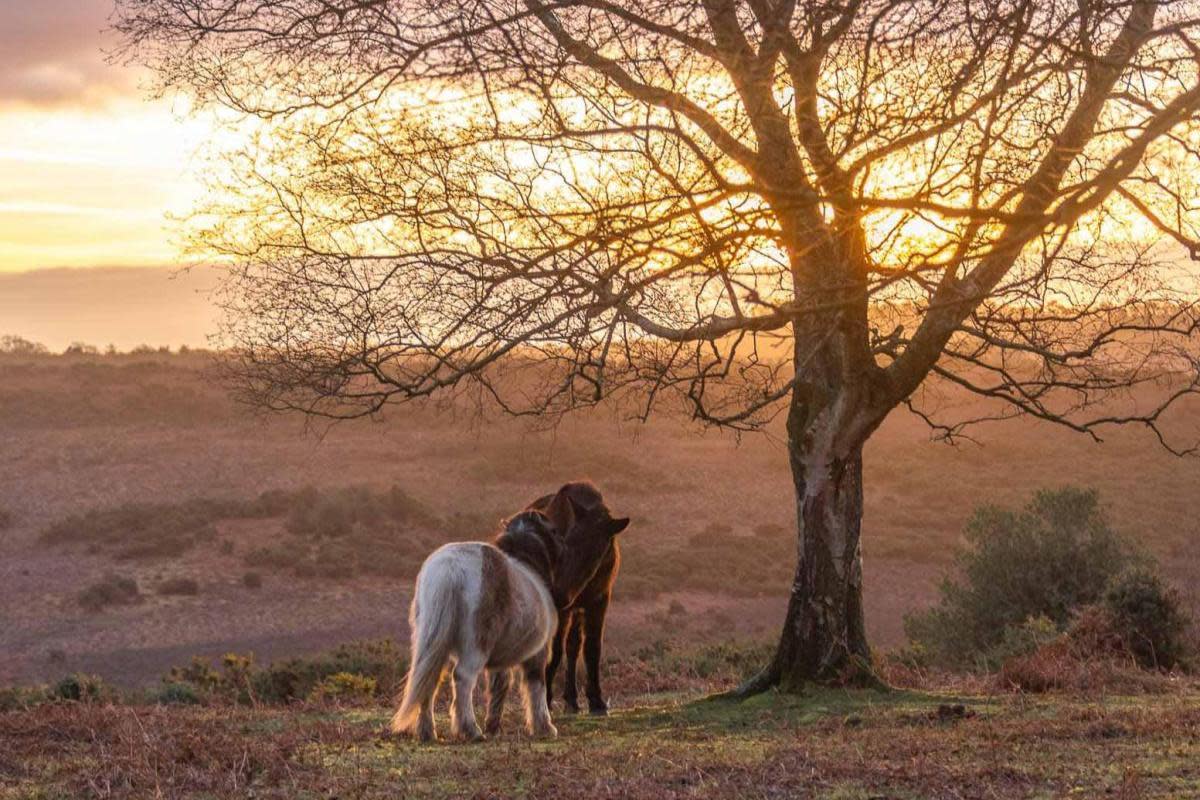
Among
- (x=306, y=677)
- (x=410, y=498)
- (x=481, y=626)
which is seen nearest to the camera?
(x=481, y=626)

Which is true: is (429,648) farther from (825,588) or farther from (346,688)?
(346,688)

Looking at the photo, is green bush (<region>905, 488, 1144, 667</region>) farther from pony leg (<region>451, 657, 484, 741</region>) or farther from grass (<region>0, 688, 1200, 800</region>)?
pony leg (<region>451, 657, 484, 741</region>)

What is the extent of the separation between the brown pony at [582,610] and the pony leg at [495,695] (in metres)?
0.95

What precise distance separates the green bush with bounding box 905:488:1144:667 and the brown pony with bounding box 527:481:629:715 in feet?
34.3

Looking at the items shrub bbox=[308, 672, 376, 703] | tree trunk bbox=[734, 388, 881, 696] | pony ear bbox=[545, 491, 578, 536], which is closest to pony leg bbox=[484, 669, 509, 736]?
pony ear bbox=[545, 491, 578, 536]

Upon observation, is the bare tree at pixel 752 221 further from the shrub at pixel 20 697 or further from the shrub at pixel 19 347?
the shrub at pixel 19 347

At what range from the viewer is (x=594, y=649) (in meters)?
12.1

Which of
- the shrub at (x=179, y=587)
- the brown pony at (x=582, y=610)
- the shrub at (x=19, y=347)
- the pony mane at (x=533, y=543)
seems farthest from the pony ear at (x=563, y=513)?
the shrub at (x=19, y=347)

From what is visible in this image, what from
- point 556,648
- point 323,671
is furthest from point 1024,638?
point 323,671

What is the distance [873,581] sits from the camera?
38.8 m

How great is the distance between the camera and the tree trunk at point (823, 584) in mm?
12523

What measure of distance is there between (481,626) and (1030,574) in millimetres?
14182

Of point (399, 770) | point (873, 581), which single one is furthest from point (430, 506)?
point (399, 770)

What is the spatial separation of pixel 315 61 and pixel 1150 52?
656cm
